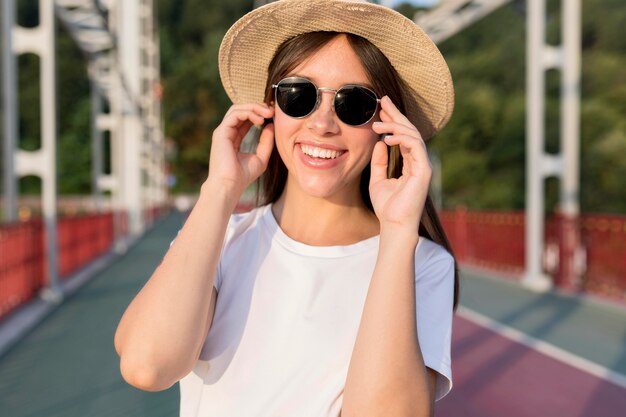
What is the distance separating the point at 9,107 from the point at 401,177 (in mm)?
7838

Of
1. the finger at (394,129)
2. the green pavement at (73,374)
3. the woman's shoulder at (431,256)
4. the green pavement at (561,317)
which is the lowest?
the green pavement at (561,317)

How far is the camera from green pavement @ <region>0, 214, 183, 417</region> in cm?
502

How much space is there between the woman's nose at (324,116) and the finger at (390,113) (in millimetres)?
119

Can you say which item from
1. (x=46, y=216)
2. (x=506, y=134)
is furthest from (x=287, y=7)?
(x=506, y=134)

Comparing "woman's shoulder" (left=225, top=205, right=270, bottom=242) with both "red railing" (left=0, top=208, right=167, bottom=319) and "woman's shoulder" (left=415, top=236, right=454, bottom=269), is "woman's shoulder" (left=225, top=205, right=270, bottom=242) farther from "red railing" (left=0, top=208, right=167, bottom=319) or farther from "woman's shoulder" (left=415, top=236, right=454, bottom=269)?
"red railing" (left=0, top=208, right=167, bottom=319)

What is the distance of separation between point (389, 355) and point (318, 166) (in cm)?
54

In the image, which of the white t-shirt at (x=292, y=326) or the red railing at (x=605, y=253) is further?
the red railing at (x=605, y=253)

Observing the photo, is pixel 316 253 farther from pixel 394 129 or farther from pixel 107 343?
pixel 107 343

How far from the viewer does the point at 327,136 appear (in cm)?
196

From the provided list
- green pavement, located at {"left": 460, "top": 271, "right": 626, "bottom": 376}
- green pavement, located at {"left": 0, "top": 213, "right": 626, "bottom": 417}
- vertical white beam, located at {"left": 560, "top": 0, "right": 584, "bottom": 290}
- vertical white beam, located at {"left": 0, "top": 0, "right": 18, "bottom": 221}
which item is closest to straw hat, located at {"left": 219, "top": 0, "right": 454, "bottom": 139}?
green pavement, located at {"left": 0, "top": 213, "right": 626, "bottom": 417}

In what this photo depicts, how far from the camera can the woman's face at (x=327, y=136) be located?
1.95 meters

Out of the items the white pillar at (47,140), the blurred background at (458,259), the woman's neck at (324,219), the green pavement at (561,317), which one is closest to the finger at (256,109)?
the woman's neck at (324,219)

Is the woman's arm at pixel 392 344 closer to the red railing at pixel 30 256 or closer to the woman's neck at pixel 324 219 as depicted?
the woman's neck at pixel 324 219

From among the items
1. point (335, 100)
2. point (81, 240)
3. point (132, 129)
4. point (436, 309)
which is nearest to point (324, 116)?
point (335, 100)
